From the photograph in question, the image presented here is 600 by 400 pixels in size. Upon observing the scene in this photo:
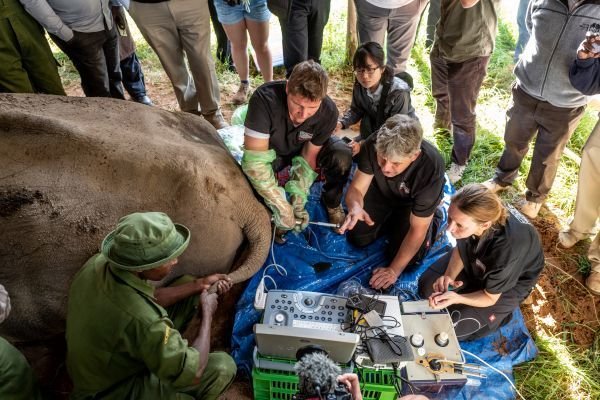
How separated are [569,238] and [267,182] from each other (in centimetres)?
240

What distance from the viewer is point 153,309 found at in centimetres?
195

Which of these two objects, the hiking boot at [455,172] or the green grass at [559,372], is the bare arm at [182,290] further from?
the hiking boot at [455,172]

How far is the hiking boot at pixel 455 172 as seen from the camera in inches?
159

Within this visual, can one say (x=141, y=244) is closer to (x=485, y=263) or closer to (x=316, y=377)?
(x=316, y=377)

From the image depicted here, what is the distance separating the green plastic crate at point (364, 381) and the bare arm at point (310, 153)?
5.17 feet

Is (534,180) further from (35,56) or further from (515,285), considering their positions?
(35,56)

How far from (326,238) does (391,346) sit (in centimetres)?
135

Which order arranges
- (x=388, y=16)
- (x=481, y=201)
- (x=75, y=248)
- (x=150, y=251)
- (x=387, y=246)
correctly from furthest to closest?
(x=388, y=16) < (x=387, y=246) < (x=75, y=248) < (x=481, y=201) < (x=150, y=251)

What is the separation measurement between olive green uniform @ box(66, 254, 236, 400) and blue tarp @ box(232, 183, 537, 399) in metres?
0.73

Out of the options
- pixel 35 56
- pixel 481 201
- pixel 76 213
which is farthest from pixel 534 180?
pixel 35 56

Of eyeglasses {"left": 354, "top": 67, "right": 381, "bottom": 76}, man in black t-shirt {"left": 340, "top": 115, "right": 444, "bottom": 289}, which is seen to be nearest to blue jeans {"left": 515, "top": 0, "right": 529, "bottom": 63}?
eyeglasses {"left": 354, "top": 67, "right": 381, "bottom": 76}

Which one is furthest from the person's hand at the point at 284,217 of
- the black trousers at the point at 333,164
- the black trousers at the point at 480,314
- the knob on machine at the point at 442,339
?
the knob on machine at the point at 442,339

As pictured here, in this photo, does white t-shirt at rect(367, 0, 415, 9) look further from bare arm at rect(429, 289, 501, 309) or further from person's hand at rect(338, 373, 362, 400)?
person's hand at rect(338, 373, 362, 400)

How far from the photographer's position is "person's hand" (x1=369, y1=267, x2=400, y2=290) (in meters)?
3.00
